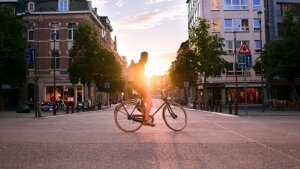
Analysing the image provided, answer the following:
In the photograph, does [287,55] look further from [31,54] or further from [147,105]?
[147,105]

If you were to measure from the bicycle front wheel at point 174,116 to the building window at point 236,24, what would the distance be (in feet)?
177

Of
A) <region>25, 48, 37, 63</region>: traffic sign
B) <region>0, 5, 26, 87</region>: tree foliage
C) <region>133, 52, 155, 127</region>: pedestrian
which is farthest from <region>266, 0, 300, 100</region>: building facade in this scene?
<region>133, 52, 155, 127</region>: pedestrian

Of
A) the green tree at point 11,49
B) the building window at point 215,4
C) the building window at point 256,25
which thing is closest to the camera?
the green tree at point 11,49

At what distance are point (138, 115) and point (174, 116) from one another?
3.42 feet

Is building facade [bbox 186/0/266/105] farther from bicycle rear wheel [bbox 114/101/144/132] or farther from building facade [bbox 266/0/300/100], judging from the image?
bicycle rear wheel [bbox 114/101/144/132]

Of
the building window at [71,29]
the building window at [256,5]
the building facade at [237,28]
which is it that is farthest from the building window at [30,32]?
the building window at [256,5]

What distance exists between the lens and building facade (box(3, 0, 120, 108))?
60312 mm

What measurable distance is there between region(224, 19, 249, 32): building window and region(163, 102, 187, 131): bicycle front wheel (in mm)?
53888

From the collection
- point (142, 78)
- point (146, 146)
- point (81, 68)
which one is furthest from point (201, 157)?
point (81, 68)

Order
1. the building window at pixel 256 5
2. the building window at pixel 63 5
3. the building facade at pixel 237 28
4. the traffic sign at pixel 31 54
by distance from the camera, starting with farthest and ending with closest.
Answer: the building window at pixel 256 5 < the building facade at pixel 237 28 < the building window at pixel 63 5 < the traffic sign at pixel 31 54

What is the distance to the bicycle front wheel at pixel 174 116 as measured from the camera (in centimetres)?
1154

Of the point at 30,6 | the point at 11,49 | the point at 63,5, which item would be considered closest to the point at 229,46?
the point at 63,5

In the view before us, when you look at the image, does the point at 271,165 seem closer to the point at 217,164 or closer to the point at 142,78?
the point at 217,164

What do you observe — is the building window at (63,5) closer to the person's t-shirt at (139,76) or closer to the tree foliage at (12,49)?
the tree foliage at (12,49)
